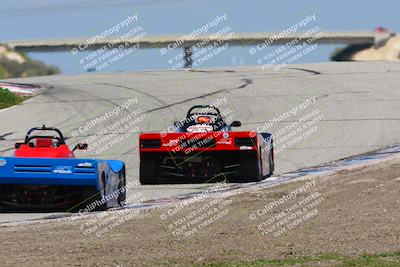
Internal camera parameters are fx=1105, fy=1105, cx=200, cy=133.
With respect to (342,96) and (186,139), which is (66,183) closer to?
(186,139)

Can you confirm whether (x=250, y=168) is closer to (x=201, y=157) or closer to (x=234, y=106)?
(x=201, y=157)

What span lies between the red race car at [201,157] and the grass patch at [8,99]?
16757 mm

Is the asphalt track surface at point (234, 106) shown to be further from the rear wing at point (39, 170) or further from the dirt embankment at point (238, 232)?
the dirt embankment at point (238, 232)

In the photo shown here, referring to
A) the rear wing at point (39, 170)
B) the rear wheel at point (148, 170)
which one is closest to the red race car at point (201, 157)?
the rear wheel at point (148, 170)

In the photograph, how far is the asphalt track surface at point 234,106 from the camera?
76.8 feet

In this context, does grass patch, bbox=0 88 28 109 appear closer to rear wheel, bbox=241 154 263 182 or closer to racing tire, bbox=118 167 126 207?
rear wheel, bbox=241 154 263 182

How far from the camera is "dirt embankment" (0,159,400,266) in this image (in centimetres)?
1073

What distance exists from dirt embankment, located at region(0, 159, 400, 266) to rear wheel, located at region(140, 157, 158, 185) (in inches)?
111

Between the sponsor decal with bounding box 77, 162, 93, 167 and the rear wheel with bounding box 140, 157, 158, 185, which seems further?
the rear wheel with bounding box 140, 157, 158, 185

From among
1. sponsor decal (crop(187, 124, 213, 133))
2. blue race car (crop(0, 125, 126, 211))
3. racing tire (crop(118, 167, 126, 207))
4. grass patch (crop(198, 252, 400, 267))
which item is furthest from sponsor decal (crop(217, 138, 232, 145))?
grass patch (crop(198, 252, 400, 267))

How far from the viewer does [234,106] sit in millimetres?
32625

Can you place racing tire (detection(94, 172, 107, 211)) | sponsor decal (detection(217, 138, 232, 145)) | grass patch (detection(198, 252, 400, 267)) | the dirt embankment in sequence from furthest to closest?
sponsor decal (detection(217, 138, 232, 145)) < racing tire (detection(94, 172, 107, 211)) < the dirt embankment < grass patch (detection(198, 252, 400, 267))

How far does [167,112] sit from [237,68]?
18.0 m

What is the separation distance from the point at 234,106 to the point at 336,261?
22749 mm
